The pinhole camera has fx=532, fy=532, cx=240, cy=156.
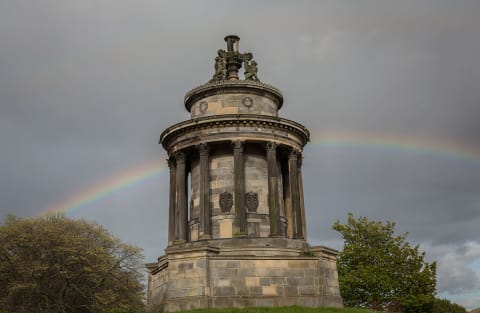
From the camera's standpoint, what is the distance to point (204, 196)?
85.5 ft

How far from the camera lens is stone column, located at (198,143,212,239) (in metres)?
25.7

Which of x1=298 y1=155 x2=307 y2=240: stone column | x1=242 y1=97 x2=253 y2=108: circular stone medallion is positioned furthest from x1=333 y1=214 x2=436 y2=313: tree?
x1=242 y1=97 x2=253 y2=108: circular stone medallion

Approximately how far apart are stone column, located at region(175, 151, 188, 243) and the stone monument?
0.17ft

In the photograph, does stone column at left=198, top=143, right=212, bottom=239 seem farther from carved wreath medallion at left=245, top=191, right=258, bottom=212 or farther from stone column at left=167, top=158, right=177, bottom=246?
stone column at left=167, top=158, right=177, bottom=246

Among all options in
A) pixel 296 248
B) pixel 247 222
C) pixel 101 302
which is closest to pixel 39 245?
pixel 101 302

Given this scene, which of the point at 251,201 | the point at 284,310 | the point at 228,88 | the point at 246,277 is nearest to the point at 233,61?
the point at 228,88

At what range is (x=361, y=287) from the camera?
39688 mm

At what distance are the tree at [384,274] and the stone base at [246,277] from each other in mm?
15872

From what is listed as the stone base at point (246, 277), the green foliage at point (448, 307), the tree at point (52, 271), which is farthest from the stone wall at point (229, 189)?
the green foliage at point (448, 307)

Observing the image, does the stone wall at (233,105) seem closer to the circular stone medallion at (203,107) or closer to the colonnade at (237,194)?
the circular stone medallion at (203,107)

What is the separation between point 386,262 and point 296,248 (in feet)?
57.7

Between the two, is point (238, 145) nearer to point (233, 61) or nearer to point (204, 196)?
point (204, 196)

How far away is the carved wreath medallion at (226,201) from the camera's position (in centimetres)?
2659

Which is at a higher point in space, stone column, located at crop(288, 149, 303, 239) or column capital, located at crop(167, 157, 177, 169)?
column capital, located at crop(167, 157, 177, 169)
